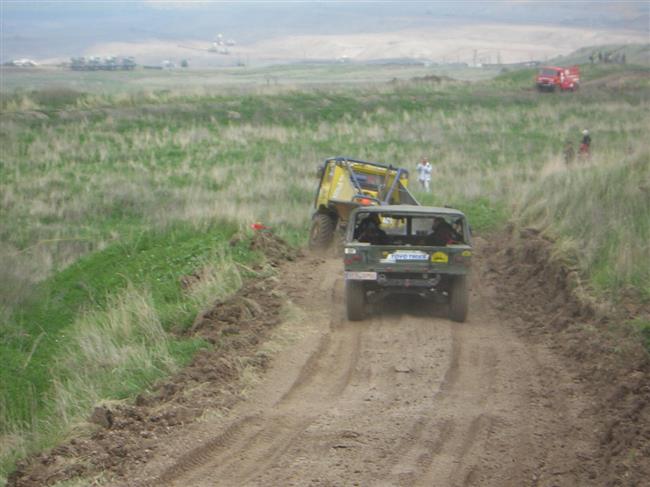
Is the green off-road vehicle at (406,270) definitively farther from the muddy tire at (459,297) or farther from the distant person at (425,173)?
the distant person at (425,173)

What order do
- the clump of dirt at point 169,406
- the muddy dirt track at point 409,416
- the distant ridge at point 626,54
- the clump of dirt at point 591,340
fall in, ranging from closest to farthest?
the muddy dirt track at point 409,416
the clump of dirt at point 591,340
the clump of dirt at point 169,406
the distant ridge at point 626,54

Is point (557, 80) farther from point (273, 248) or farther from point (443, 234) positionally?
point (443, 234)

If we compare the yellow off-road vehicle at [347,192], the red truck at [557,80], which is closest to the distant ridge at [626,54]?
the red truck at [557,80]

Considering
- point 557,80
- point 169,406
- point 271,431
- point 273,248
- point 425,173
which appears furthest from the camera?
point 557,80

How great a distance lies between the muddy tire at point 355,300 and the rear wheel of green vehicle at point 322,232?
205 inches

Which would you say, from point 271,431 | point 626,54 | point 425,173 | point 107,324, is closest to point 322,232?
point 107,324

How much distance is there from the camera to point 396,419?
8.86 m

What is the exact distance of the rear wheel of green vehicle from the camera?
17.9m

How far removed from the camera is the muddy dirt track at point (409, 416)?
768cm

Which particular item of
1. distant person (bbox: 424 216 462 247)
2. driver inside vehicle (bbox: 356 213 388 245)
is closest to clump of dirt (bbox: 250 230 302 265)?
driver inside vehicle (bbox: 356 213 388 245)

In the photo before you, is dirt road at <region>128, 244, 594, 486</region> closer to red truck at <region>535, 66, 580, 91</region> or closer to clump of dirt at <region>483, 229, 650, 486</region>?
clump of dirt at <region>483, 229, 650, 486</region>

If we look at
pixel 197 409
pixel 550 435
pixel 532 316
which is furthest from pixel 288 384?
pixel 532 316

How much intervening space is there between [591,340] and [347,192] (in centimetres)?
770

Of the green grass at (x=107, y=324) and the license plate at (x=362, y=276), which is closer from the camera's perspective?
the green grass at (x=107, y=324)
